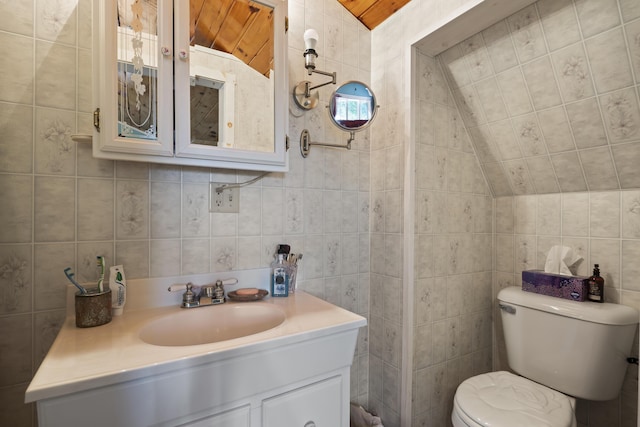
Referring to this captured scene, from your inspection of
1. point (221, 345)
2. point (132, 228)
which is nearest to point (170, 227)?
point (132, 228)

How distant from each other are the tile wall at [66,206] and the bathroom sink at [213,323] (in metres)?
0.17

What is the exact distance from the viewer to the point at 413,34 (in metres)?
1.37

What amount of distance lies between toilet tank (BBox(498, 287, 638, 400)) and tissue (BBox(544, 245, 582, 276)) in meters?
0.14

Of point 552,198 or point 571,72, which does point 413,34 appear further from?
point 552,198

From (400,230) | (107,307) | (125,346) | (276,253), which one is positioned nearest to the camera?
(125,346)

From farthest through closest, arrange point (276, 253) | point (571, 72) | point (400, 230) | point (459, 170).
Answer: point (459, 170)
point (400, 230)
point (276, 253)
point (571, 72)

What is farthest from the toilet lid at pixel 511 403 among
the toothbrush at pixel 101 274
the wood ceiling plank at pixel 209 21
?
the wood ceiling plank at pixel 209 21

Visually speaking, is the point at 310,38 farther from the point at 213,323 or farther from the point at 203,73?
the point at 213,323

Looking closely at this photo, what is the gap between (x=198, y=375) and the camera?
715mm

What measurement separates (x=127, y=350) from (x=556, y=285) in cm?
158

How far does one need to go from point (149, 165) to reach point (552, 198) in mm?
1750

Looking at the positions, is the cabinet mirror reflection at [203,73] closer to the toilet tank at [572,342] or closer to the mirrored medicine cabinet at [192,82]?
the mirrored medicine cabinet at [192,82]

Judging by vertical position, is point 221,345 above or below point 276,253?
below

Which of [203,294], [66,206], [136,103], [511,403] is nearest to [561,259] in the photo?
[511,403]
